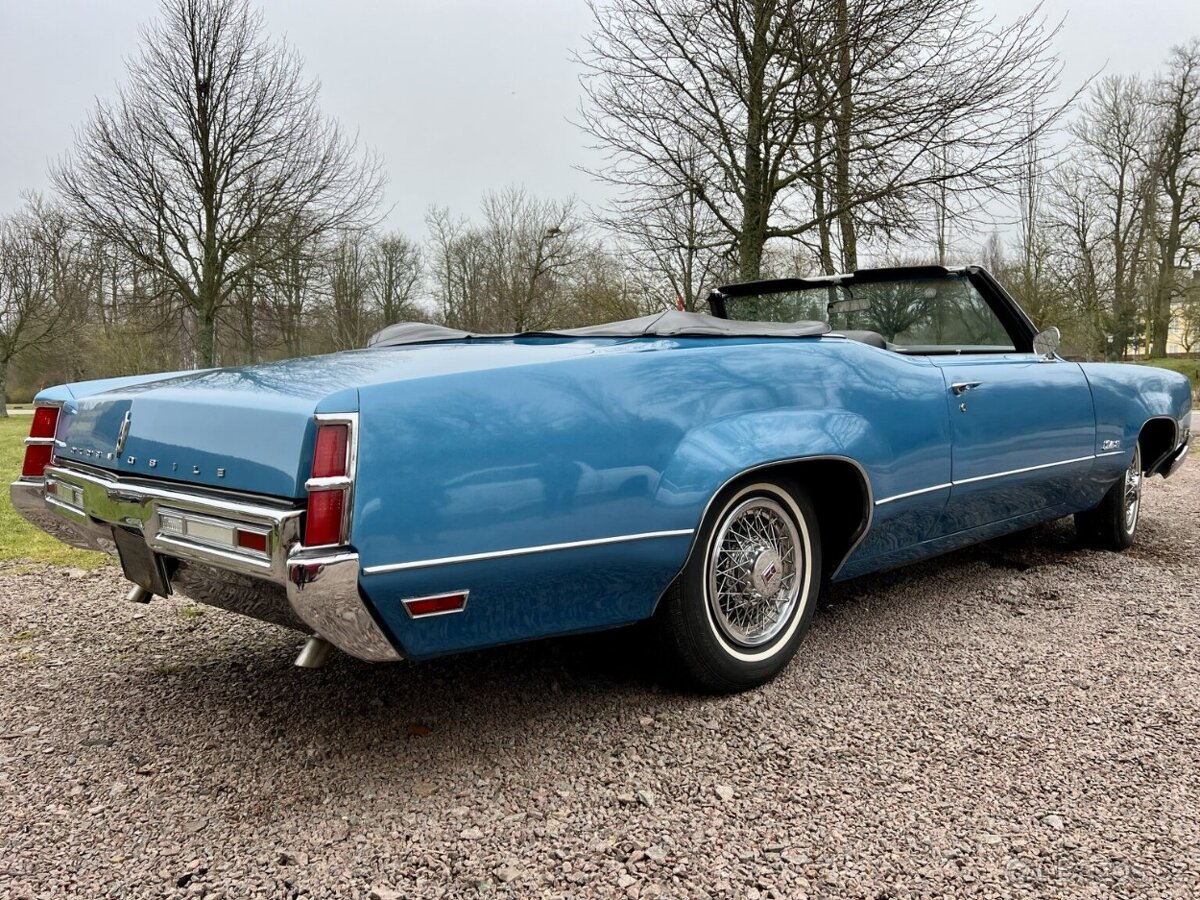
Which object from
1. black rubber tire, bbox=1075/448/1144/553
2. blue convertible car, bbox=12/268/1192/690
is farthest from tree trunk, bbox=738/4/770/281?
blue convertible car, bbox=12/268/1192/690

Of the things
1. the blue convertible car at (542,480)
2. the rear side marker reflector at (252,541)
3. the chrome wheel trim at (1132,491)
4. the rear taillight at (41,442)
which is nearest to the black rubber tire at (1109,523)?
the chrome wheel trim at (1132,491)

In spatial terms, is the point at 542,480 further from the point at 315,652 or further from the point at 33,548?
the point at 33,548

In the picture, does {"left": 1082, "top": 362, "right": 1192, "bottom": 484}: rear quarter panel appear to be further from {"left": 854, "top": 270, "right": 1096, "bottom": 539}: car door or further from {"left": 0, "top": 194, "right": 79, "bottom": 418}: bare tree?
{"left": 0, "top": 194, "right": 79, "bottom": 418}: bare tree

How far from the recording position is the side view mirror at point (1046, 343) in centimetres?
358

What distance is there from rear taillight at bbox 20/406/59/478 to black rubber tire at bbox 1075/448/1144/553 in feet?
14.2

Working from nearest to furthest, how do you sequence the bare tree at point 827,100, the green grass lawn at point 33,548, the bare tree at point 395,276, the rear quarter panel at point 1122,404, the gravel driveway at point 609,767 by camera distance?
1. the gravel driveway at point 609,767
2. the rear quarter panel at point 1122,404
3. the green grass lawn at point 33,548
4. the bare tree at point 827,100
5. the bare tree at point 395,276

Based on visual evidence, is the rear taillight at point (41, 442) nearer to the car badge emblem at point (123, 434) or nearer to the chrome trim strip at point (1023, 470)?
the car badge emblem at point (123, 434)

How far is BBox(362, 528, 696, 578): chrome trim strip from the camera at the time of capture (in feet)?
5.51

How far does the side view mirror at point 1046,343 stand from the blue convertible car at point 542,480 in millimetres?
670

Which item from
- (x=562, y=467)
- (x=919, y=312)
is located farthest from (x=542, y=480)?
(x=919, y=312)

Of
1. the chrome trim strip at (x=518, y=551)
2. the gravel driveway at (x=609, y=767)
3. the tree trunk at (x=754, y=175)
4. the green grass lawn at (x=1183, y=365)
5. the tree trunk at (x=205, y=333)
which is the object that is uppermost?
the tree trunk at (x=754, y=175)

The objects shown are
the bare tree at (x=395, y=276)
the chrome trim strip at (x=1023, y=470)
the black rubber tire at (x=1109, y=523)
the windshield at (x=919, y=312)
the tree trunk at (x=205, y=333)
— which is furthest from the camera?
the bare tree at (x=395, y=276)

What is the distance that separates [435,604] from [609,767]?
0.63m

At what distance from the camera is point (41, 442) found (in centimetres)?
252
